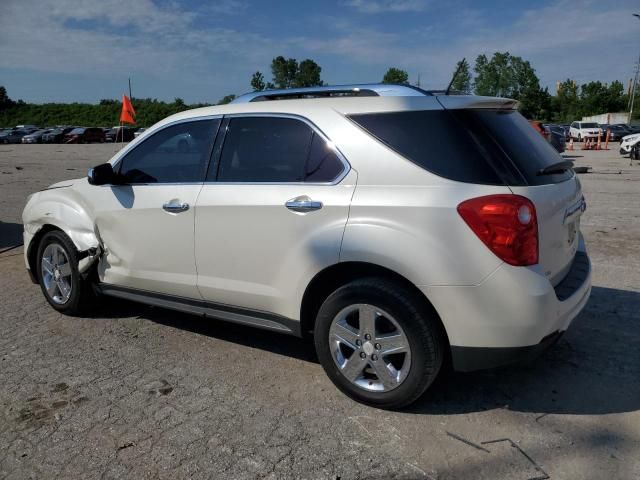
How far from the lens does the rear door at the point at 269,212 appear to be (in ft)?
10.6

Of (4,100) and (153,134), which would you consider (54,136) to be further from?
(153,134)

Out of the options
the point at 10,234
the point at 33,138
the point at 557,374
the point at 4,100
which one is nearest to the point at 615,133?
the point at 10,234

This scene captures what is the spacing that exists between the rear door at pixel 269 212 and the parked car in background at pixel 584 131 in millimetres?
39908

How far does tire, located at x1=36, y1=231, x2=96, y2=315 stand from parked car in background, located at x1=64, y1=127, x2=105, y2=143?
46.7 metres

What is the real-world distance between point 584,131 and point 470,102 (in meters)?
41.3

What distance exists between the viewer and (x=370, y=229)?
3053mm

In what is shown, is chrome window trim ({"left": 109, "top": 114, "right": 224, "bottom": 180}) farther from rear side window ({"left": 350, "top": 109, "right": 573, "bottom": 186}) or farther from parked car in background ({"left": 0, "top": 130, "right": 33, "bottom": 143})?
parked car in background ({"left": 0, "top": 130, "right": 33, "bottom": 143})

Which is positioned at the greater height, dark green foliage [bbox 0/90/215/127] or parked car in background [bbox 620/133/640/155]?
dark green foliage [bbox 0/90/215/127]

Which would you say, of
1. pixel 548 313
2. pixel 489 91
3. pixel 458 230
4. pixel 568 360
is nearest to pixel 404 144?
pixel 458 230

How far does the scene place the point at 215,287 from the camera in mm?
3770

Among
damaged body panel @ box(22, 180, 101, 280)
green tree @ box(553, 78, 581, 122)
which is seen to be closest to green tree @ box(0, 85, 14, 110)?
green tree @ box(553, 78, 581, 122)

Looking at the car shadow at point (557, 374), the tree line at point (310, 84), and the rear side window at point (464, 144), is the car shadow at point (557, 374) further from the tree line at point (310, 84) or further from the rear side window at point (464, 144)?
the tree line at point (310, 84)

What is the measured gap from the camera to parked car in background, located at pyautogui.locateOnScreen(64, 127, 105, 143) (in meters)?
47.5

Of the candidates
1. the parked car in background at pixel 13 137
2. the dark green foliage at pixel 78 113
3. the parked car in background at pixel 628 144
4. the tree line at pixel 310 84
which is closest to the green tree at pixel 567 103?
the tree line at pixel 310 84
